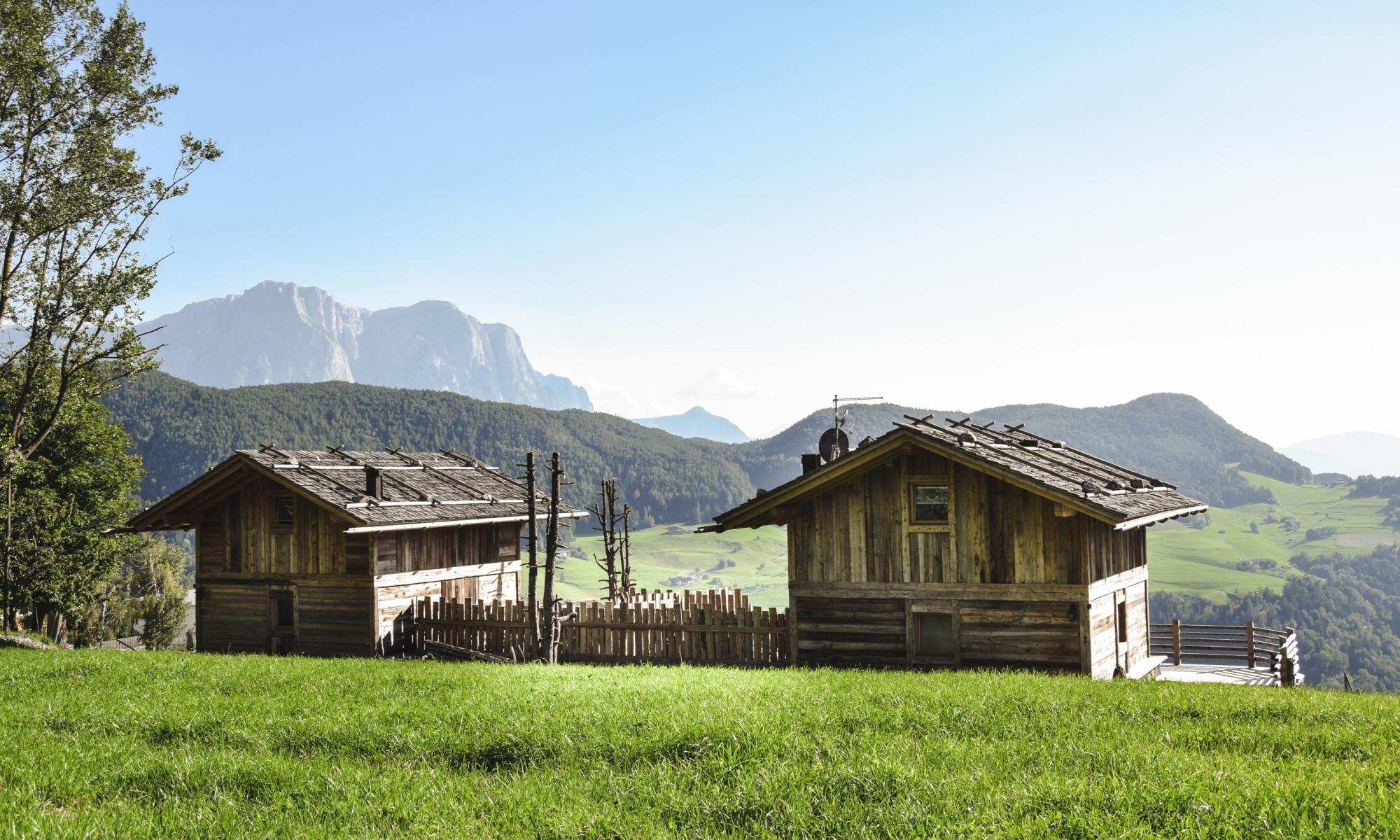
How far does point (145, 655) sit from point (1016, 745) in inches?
707

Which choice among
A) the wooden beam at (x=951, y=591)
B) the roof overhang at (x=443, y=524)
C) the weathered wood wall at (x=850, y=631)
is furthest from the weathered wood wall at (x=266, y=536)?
the wooden beam at (x=951, y=591)

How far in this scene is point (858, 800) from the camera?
848 cm

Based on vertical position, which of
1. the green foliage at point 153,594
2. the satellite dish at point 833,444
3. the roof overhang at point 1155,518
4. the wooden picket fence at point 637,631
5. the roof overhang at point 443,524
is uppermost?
the satellite dish at point 833,444

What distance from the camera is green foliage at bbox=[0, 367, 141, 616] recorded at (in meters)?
36.6

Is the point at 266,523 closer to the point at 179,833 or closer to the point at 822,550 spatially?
the point at 822,550

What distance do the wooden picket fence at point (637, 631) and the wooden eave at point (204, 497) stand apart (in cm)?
407

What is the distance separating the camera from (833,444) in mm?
30625

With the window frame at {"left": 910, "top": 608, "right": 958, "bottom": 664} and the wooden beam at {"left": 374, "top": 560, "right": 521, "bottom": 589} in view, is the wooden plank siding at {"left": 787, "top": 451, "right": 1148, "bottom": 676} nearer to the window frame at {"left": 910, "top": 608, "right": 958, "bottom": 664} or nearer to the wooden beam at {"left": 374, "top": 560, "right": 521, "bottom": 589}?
the window frame at {"left": 910, "top": 608, "right": 958, "bottom": 664}

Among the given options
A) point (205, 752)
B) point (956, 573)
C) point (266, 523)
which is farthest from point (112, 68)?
point (956, 573)

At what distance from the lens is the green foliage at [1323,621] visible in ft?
503

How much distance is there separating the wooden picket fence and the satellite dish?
6008 millimetres

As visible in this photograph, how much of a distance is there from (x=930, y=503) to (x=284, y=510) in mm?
18687

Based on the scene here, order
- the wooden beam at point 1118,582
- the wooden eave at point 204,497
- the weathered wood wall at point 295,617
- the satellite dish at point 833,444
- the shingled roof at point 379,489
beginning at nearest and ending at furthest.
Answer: the wooden beam at point 1118,582, the wooden eave at point 204,497, the shingled roof at point 379,489, the weathered wood wall at point 295,617, the satellite dish at point 833,444

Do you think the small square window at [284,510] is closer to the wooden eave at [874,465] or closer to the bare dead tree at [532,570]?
the bare dead tree at [532,570]
